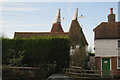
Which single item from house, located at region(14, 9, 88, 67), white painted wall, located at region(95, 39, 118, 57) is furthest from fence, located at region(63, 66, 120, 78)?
white painted wall, located at region(95, 39, 118, 57)

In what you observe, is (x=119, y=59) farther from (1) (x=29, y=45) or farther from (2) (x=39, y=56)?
(1) (x=29, y=45)

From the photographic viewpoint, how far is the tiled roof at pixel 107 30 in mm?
23109

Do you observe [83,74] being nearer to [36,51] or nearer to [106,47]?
[106,47]

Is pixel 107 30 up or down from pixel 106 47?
up

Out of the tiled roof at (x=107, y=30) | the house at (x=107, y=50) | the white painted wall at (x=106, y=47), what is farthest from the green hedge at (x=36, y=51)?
the tiled roof at (x=107, y=30)

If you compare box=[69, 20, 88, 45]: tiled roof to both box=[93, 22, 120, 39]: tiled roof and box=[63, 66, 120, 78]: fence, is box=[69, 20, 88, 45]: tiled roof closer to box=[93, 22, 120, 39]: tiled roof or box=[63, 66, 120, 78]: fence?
box=[93, 22, 120, 39]: tiled roof

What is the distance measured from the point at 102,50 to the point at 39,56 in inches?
339

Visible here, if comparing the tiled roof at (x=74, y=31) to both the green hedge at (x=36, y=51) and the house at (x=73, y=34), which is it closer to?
the house at (x=73, y=34)

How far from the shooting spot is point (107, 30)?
2388cm

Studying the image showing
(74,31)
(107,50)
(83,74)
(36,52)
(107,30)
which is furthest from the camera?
(74,31)

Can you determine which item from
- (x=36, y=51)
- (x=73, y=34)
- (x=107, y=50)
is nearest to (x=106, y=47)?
(x=107, y=50)

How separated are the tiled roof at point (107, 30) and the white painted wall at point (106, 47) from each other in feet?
1.81

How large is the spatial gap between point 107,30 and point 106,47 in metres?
2.56

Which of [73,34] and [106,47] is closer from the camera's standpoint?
[106,47]
